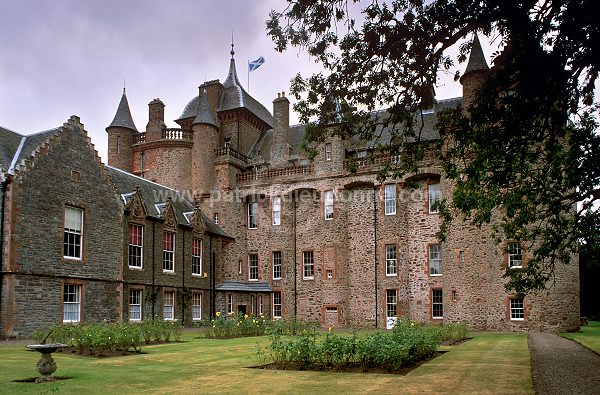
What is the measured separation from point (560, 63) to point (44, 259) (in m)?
21.6

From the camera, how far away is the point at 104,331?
1838cm

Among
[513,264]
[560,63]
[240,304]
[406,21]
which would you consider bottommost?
[240,304]

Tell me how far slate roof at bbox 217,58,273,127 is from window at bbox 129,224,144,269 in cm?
1725

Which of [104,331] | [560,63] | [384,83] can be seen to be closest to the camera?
[560,63]

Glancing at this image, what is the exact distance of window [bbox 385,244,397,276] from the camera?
123 feet

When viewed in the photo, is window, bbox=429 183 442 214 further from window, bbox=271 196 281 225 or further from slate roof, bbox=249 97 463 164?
window, bbox=271 196 281 225

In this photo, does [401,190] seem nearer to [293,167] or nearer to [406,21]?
[293,167]

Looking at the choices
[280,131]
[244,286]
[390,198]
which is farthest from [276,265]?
[280,131]

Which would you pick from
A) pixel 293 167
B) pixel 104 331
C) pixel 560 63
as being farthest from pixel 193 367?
pixel 293 167

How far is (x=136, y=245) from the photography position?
3103cm

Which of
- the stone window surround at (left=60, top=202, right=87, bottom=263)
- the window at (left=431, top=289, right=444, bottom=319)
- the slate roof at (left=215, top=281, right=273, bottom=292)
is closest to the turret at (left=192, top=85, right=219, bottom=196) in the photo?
the slate roof at (left=215, top=281, right=273, bottom=292)

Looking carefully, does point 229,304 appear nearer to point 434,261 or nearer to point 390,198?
point 390,198

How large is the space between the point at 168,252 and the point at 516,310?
20.8 m

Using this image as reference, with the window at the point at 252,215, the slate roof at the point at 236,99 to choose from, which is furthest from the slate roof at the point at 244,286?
the slate roof at the point at 236,99
